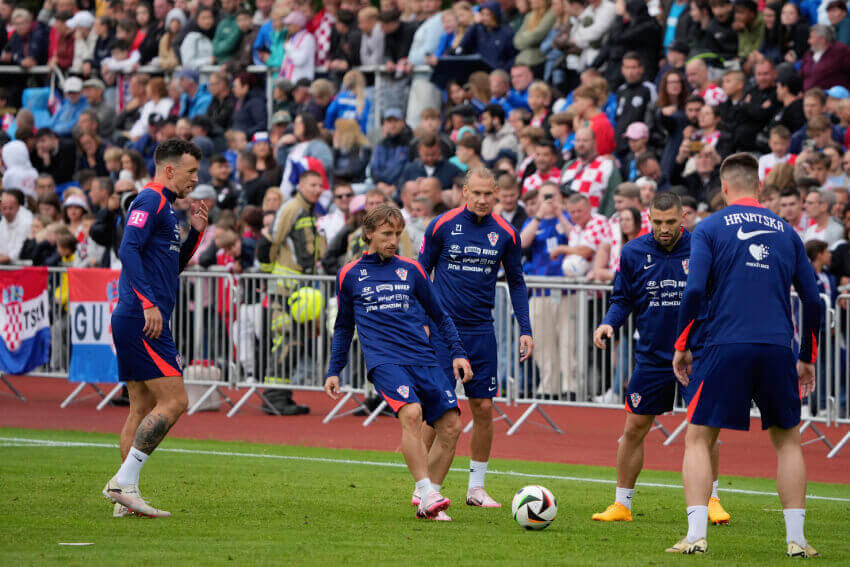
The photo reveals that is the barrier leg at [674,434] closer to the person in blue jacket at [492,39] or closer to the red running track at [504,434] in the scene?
the red running track at [504,434]

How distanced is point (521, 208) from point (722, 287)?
9.78 metres

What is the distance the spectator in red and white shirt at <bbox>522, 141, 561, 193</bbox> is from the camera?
18.4m

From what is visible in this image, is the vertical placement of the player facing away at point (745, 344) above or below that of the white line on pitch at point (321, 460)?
above

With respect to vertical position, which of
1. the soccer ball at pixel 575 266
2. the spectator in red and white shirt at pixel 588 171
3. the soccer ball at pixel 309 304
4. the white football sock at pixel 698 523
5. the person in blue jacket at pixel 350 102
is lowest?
the white football sock at pixel 698 523

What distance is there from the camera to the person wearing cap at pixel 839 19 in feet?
59.9

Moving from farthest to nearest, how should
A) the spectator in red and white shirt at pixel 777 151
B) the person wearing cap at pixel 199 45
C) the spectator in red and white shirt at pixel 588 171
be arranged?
the person wearing cap at pixel 199 45 < the spectator in red and white shirt at pixel 588 171 < the spectator in red and white shirt at pixel 777 151

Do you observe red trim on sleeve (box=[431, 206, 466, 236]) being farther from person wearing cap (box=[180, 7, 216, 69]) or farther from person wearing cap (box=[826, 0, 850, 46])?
person wearing cap (box=[180, 7, 216, 69])

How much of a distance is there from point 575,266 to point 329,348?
3.12 metres

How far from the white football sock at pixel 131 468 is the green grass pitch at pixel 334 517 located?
0.90ft

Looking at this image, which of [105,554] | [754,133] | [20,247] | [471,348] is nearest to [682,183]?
[754,133]

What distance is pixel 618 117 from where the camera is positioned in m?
19.1

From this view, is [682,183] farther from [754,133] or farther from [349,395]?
[349,395]

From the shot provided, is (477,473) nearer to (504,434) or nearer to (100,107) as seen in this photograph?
(504,434)

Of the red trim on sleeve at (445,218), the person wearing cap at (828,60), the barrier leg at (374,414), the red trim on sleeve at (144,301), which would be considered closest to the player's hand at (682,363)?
the red trim on sleeve at (445,218)
